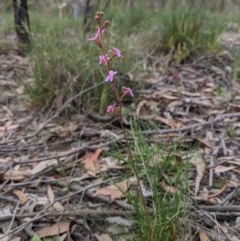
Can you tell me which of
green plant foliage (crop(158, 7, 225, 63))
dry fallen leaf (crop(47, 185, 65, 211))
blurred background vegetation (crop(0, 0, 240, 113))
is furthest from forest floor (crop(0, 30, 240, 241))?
green plant foliage (crop(158, 7, 225, 63))

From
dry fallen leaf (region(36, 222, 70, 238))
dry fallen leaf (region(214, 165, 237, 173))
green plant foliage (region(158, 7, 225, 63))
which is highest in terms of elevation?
dry fallen leaf (region(36, 222, 70, 238))

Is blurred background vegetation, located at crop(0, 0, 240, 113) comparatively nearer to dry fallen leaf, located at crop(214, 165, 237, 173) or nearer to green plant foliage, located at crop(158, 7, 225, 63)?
green plant foliage, located at crop(158, 7, 225, 63)

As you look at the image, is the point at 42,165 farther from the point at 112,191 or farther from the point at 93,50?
the point at 93,50

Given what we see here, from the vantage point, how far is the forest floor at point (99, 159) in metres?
1.68

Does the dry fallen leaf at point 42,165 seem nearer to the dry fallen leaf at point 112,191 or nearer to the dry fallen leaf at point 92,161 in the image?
the dry fallen leaf at point 92,161

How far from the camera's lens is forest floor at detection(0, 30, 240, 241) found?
1677 millimetres

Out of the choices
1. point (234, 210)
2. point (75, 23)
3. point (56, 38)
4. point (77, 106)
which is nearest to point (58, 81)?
point (77, 106)

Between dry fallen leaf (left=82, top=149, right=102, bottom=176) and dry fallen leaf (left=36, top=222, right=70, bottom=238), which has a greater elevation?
dry fallen leaf (left=36, top=222, right=70, bottom=238)

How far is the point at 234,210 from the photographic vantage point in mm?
1667

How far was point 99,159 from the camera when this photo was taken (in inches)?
86.9

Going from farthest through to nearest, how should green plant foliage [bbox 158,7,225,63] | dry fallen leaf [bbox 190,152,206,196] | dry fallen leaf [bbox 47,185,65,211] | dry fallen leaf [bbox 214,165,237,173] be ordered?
green plant foliage [bbox 158,7,225,63]
dry fallen leaf [bbox 214,165,237,173]
dry fallen leaf [bbox 190,152,206,196]
dry fallen leaf [bbox 47,185,65,211]

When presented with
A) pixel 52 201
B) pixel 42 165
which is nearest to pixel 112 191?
pixel 52 201

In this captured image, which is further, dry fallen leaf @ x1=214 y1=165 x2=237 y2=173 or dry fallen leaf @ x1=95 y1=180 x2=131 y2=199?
dry fallen leaf @ x1=214 y1=165 x2=237 y2=173

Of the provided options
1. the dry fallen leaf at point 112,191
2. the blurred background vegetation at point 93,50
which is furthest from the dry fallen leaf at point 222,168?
the blurred background vegetation at point 93,50
